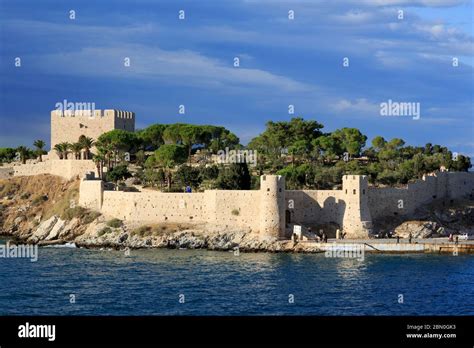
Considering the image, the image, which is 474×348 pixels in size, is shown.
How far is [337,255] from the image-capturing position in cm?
4741

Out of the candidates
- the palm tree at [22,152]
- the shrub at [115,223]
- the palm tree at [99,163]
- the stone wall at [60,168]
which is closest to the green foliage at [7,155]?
the palm tree at [22,152]

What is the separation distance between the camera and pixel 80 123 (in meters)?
76.6

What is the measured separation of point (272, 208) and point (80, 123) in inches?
1258


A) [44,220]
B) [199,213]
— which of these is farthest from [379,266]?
[44,220]

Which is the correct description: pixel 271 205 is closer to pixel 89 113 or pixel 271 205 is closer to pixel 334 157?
pixel 334 157

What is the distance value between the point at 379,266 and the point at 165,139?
123 feet

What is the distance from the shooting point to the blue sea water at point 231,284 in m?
33.7

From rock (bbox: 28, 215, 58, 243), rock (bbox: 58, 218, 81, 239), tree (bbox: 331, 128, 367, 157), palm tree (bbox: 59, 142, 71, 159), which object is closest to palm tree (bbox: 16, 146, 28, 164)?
palm tree (bbox: 59, 142, 71, 159)

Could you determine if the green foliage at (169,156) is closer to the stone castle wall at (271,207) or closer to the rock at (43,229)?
the rock at (43,229)

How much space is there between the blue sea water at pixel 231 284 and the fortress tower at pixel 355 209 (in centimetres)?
380

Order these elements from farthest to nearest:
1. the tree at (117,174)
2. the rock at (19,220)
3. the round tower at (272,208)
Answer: the rock at (19,220) → the tree at (117,174) → the round tower at (272,208)

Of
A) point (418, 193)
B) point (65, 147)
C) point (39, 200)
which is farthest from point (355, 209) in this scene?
point (65, 147)
